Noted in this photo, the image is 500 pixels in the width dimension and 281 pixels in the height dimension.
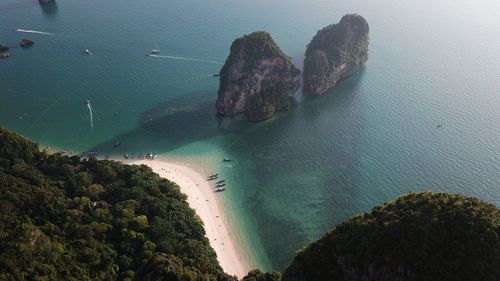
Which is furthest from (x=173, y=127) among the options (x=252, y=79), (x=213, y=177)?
(x=252, y=79)

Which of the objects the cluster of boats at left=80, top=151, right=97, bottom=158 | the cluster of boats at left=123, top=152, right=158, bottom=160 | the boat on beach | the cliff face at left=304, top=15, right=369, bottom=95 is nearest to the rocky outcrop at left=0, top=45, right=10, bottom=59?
the cluster of boats at left=80, top=151, right=97, bottom=158

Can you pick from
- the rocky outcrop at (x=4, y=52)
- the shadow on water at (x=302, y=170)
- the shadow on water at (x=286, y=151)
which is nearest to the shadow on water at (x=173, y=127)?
the shadow on water at (x=286, y=151)

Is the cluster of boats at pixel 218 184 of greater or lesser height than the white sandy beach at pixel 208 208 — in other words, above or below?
above

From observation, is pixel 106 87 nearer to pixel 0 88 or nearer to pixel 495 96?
pixel 0 88

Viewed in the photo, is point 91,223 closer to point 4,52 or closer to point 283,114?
point 283,114

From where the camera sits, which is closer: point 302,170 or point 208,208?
point 208,208

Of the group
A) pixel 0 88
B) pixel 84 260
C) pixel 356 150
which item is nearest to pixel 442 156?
pixel 356 150

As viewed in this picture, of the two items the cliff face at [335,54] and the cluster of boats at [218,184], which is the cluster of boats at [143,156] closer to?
the cluster of boats at [218,184]
